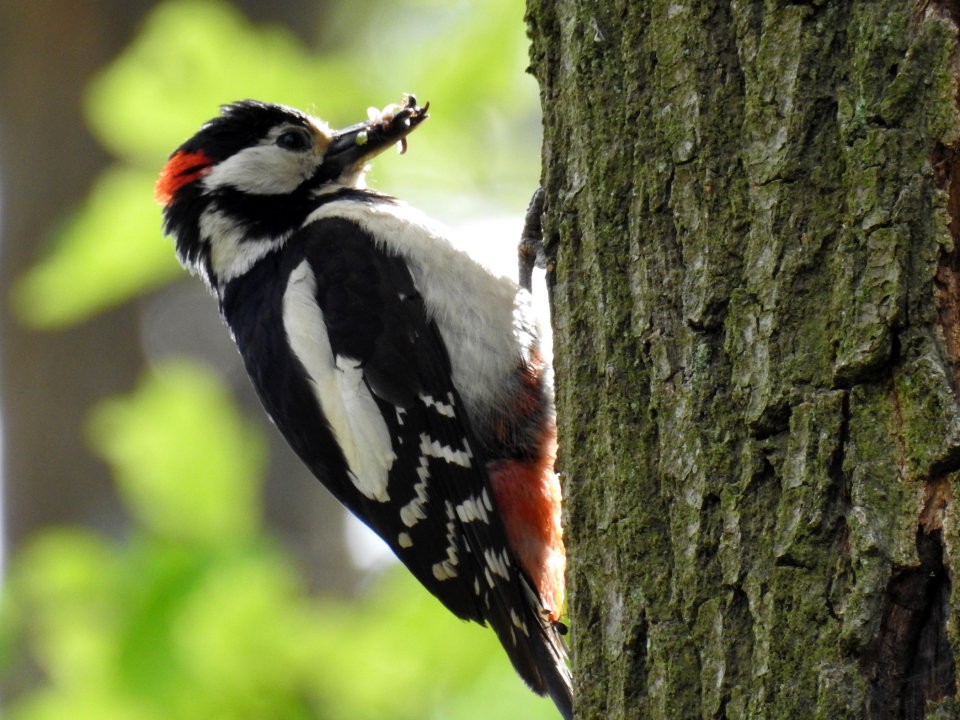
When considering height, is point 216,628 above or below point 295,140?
below

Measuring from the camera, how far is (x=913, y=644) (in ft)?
4.18

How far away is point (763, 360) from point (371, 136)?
1.87 m

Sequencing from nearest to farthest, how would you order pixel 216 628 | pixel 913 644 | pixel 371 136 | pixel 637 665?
pixel 913 644 → pixel 637 665 → pixel 216 628 → pixel 371 136

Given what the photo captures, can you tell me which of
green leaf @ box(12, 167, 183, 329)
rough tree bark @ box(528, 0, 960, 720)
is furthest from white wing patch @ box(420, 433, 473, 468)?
green leaf @ box(12, 167, 183, 329)

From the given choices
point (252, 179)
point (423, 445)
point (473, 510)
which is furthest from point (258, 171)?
point (473, 510)

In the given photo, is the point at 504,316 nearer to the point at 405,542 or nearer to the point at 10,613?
the point at 405,542

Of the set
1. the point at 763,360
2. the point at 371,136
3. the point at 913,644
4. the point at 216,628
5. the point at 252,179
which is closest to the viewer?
the point at 913,644

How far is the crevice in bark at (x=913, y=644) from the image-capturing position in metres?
1.25

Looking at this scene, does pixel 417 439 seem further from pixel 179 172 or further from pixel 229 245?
pixel 179 172

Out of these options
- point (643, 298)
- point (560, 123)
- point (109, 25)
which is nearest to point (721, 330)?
point (643, 298)

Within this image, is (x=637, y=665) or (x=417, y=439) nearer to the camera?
(x=637, y=665)

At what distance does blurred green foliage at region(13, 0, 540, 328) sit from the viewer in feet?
8.89

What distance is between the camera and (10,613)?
317 centimetres

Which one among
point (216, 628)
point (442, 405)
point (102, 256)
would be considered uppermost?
point (102, 256)
